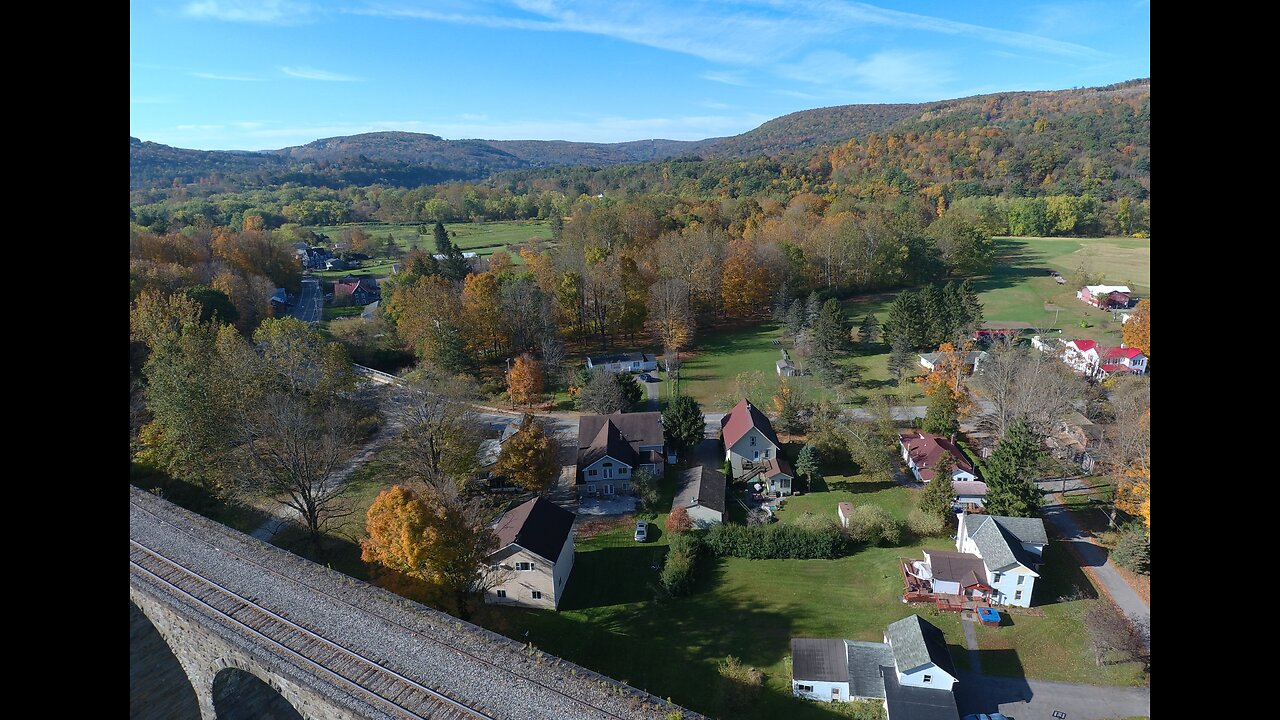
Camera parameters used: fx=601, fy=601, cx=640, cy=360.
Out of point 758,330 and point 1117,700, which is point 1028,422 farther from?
point 758,330

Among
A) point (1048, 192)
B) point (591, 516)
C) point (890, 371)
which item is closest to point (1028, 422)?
point (890, 371)

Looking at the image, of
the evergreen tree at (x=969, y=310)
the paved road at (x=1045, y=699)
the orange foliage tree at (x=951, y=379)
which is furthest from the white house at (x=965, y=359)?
the paved road at (x=1045, y=699)

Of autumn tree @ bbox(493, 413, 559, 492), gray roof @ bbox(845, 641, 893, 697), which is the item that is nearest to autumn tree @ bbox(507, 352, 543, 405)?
autumn tree @ bbox(493, 413, 559, 492)

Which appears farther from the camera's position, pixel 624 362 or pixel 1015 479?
pixel 624 362

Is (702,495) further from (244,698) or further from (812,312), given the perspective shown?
(812,312)

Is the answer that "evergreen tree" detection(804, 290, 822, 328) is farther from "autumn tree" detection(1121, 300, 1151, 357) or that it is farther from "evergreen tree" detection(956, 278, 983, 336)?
"autumn tree" detection(1121, 300, 1151, 357)

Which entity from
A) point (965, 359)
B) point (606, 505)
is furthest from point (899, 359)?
point (606, 505)

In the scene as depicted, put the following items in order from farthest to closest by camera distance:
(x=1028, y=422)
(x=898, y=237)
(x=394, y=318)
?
(x=898, y=237) < (x=394, y=318) < (x=1028, y=422)
